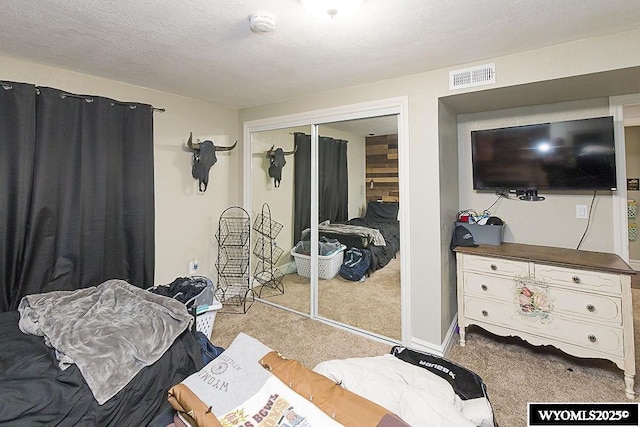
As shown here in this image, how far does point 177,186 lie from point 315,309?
6.39 ft

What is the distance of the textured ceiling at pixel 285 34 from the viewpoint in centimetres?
158

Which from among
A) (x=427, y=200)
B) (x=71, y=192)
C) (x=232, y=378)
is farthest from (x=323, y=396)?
(x=71, y=192)

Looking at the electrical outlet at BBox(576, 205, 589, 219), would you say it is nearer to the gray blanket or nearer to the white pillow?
the white pillow

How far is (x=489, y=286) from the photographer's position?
8.06 feet

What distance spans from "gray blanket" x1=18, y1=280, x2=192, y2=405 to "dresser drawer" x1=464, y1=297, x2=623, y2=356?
2217 mm

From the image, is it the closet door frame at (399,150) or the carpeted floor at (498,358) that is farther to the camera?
the closet door frame at (399,150)

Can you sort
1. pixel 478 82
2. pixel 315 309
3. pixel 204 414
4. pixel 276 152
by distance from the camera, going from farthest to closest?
pixel 276 152, pixel 315 309, pixel 478 82, pixel 204 414

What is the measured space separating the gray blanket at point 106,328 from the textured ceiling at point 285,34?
1658 mm

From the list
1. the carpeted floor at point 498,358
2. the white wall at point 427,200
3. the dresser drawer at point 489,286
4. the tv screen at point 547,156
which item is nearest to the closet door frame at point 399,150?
the white wall at point 427,200

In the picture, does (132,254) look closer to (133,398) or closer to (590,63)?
(133,398)

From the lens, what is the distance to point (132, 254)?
2801 millimetres

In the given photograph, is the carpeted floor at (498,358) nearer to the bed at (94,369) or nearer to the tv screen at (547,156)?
the bed at (94,369)

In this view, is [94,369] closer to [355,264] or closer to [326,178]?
[355,264]

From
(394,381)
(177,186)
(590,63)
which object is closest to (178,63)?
(177,186)
